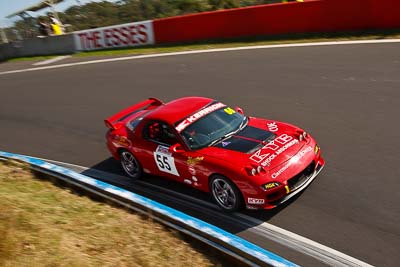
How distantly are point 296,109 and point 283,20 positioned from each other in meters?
8.36

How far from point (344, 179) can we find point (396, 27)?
1067cm

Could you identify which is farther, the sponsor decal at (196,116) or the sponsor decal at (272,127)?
the sponsor decal at (272,127)

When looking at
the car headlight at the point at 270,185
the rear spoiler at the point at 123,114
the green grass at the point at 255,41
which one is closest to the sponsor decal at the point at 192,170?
the car headlight at the point at 270,185

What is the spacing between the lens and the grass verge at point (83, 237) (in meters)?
4.99

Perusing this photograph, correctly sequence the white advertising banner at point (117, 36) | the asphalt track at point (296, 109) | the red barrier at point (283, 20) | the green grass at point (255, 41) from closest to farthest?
the asphalt track at point (296, 109) → the green grass at point (255, 41) → the red barrier at point (283, 20) → the white advertising banner at point (117, 36)

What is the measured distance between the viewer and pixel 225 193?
23.2 ft

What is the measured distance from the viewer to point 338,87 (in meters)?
11.9

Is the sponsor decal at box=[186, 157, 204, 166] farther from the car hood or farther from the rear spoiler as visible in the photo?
the rear spoiler

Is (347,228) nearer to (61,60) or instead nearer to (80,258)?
(80,258)

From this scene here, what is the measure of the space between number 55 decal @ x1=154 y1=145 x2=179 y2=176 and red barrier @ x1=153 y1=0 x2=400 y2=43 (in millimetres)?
11733

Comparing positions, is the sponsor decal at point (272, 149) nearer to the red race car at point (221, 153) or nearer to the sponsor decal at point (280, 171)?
A: the red race car at point (221, 153)

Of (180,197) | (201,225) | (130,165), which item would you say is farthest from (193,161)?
(130,165)

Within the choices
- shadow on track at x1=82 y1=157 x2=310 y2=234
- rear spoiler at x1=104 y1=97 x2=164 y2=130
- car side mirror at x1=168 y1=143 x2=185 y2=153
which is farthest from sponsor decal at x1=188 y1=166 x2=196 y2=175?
rear spoiler at x1=104 y1=97 x2=164 y2=130

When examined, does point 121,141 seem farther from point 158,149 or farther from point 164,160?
point 164,160
